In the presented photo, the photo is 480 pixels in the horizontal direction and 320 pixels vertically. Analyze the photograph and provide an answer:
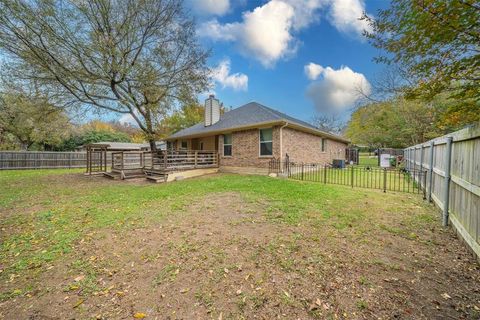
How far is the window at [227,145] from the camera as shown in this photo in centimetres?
1364

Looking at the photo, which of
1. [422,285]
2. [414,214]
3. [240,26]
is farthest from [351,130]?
[422,285]

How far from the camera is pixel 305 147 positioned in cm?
1376

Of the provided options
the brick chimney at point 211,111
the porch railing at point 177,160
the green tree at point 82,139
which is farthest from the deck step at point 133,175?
the green tree at point 82,139

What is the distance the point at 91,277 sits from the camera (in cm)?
282

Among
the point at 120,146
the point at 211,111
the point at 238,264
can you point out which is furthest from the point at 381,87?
the point at 120,146

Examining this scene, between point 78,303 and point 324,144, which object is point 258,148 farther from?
point 78,303

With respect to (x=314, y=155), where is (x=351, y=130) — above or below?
above

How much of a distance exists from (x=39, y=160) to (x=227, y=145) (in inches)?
769

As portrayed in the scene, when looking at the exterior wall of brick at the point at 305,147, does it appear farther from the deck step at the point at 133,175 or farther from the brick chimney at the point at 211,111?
the deck step at the point at 133,175

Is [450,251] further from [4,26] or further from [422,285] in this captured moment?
[4,26]

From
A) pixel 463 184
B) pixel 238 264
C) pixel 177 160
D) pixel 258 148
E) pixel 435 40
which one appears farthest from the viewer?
pixel 177 160

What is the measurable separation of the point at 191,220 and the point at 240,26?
11.8m

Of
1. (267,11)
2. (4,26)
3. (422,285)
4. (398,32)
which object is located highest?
(267,11)

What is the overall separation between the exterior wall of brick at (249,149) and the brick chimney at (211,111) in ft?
12.0
